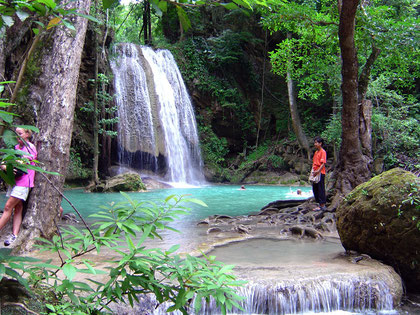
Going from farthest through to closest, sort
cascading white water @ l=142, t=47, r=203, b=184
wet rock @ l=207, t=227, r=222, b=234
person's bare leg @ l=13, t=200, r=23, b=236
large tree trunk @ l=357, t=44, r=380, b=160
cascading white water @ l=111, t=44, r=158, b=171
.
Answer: cascading white water @ l=142, t=47, r=203, b=184 → cascading white water @ l=111, t=44, r=158, b=171 → large tree trunk @ l=357, t=44, r=380, b=160 → wet rock @ l=207, t=227, r=222, b=234 → person's bare leg @ l=13, t=200, r=23, b=236

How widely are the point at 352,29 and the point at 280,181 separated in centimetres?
1455

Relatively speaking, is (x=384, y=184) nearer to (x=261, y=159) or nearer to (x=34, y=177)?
(x=34, y=177)

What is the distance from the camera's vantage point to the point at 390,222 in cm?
447

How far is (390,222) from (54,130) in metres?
4.56

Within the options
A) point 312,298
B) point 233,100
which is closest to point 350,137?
point 312,298

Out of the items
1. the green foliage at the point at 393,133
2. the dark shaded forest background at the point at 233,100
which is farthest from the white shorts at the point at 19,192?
the green foliage at the point at 393,133

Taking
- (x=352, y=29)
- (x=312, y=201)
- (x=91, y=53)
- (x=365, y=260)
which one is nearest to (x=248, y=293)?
(x=365, y=260)

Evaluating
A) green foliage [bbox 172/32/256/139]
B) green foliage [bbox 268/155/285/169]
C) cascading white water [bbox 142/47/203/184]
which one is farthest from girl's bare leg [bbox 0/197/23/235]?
green foliage [bbox 172/32/256/139]

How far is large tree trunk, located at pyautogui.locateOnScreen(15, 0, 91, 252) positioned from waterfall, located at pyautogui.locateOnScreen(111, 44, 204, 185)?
15.2 metres

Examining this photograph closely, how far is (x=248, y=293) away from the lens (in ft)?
12.3

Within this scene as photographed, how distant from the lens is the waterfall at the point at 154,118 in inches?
811

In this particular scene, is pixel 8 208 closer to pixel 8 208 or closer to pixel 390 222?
pixel 8 208

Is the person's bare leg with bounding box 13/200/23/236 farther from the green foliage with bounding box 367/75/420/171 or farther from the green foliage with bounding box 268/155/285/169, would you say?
the green foliage with bounding box 268/155/285/169

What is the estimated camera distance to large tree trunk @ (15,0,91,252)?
476 centimetres
